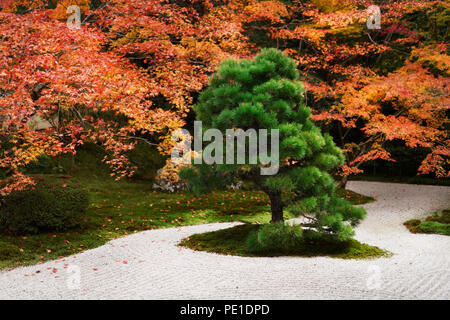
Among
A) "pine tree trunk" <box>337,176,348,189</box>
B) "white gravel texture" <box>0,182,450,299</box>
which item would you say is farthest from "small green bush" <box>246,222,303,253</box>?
"pine tree trunk" <box>337,176,348,189</box>

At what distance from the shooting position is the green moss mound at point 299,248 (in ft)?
17.7

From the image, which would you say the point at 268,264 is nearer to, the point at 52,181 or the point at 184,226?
the point at 184,226

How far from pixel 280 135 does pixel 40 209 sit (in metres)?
4.19

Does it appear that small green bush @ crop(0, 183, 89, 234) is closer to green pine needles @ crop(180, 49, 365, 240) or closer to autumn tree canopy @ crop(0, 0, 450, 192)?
autumn tree canopy @ crop(0, 0, 450, 192)

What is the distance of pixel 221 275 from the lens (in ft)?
14.7

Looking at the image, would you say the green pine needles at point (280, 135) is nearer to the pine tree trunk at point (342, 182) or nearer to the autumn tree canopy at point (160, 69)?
the autumn tree canopy at point (160, 69)

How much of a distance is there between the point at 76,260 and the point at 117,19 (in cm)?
421

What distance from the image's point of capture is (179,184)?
36.4 feet

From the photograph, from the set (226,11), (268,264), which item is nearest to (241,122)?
(268,264)

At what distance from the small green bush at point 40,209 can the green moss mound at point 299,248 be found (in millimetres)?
2188

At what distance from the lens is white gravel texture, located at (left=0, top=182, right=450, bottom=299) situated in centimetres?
395

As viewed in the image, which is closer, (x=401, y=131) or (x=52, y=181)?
(x=52, y=181)

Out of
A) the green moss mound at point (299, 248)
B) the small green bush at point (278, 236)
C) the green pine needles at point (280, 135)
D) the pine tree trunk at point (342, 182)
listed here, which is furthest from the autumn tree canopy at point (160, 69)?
the small green bush at point (278, 236)

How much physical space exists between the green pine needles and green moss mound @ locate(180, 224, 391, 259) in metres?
0.22
